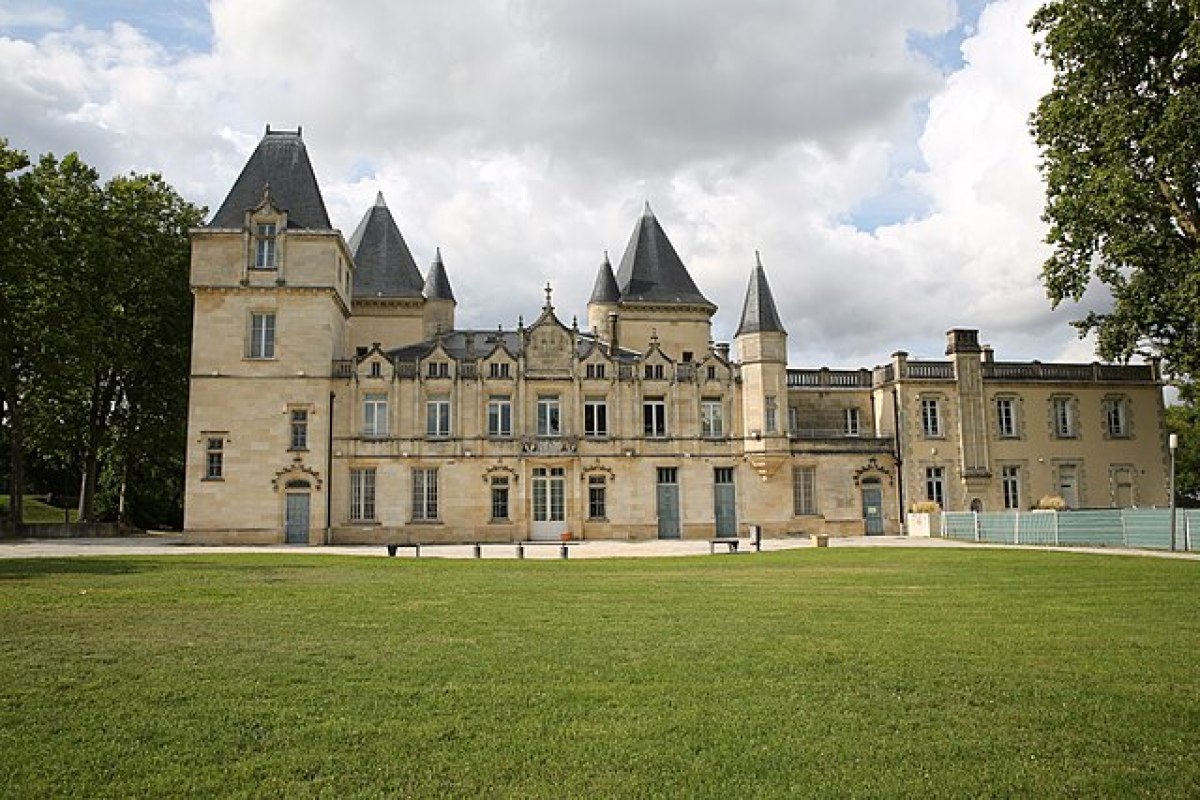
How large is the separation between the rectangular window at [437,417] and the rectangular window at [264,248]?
7848 millimetres

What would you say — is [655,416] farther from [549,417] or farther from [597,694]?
[597,694]

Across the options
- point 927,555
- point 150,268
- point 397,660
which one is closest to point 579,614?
point 397,660

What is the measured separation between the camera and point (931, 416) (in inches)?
1500

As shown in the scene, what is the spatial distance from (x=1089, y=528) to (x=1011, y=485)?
40.1 feet

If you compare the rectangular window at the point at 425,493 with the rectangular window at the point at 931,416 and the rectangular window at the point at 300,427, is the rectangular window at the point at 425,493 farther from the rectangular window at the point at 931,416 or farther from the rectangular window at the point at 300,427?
the rectangular window at the point at 931,416

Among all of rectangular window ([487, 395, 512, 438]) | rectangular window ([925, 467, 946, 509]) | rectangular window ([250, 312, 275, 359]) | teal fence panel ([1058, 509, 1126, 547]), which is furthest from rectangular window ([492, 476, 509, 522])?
teal fence panel ([1058, 509, 1126, 547])

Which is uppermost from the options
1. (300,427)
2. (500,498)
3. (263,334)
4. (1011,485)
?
(263,334)

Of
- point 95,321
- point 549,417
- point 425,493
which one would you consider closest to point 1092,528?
point 549,417

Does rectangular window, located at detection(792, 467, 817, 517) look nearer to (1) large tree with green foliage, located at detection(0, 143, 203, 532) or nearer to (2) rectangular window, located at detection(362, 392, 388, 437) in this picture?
(2) rectangular window, located at detection(362, 392, 388, 437)

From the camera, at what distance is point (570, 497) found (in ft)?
118

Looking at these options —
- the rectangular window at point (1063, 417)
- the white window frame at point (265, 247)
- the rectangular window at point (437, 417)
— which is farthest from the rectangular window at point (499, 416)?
the rectangular window at point (1063, 417)

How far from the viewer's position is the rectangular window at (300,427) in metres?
34.5

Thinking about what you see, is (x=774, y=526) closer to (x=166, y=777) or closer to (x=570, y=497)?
(x=570, y=497)

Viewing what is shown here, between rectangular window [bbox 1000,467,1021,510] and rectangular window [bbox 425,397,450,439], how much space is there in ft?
75.2
